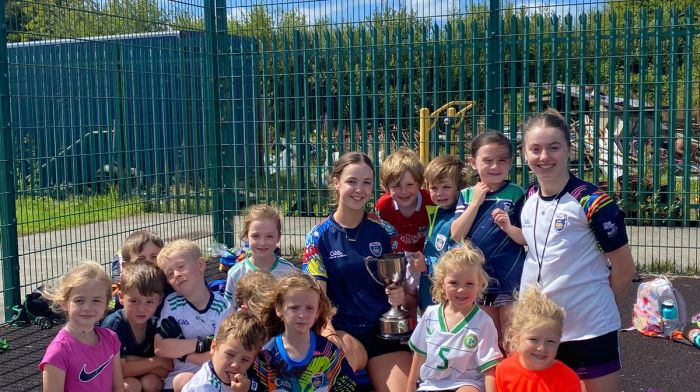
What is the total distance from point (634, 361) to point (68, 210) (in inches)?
192

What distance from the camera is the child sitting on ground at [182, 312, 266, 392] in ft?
11.7

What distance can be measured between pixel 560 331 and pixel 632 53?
485 cm

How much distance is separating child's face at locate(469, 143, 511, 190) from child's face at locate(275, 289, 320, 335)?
3.63 ft

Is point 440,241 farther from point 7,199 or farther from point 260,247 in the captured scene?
point 7,199

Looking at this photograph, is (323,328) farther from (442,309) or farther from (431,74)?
(431,74)

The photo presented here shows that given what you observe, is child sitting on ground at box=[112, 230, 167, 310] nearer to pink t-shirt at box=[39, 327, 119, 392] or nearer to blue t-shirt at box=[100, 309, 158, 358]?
blue t-shirt at box=[100, 309, 158, 358]

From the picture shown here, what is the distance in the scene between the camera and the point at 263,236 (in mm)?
4305

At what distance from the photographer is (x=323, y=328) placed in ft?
13.0

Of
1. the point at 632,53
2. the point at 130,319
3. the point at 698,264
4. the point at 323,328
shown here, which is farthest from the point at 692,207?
the point at 130,319

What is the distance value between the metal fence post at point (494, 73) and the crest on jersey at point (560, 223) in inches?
153

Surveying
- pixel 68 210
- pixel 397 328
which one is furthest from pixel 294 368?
pixel 68 210

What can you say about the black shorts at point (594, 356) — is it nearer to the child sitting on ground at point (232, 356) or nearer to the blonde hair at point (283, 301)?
the blonde hair at point (283, 301)

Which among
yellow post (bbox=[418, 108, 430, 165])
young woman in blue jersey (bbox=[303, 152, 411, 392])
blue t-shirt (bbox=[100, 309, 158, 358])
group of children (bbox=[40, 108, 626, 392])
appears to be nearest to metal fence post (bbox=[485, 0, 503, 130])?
yellow post (bbox=[418, 108, 430, 165])

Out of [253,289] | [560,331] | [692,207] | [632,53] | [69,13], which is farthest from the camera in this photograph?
[692,207]
